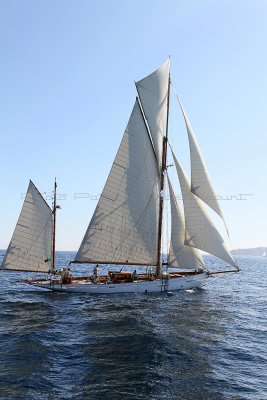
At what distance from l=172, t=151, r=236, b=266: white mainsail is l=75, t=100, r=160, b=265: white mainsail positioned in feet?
11.5

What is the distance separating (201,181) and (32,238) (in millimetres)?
17457

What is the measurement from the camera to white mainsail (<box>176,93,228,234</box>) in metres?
32.4

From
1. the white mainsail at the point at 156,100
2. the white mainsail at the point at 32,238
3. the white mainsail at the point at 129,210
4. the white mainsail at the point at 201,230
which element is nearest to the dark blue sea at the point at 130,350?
the white mainsail at the point at 32,238

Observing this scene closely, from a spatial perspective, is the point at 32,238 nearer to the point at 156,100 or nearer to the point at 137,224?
the point at 137,224

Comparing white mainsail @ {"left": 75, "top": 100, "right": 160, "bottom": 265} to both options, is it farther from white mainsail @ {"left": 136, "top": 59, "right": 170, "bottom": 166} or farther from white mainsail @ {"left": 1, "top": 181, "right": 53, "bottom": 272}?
white mainsail @ {"left": 1, "top": 181, "right": 53, "bottom": 272}

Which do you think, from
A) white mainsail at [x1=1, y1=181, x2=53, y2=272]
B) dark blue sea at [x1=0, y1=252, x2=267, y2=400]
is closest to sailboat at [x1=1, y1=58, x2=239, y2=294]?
white mainsail at [x1=1, y1=181, x2=53, y2=272]

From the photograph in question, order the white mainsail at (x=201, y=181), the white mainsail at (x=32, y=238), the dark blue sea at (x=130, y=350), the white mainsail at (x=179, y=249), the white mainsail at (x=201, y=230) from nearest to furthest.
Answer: the dark blue sea at (x=130, y=350)
the white mainsail at (x=32, y=238)
the white mainsail at (x=201, y=181)
the white mainsail at (x=201, y=230)
the white mainsail at (x=179, y=249)

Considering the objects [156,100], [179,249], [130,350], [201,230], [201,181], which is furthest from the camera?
[156,100]

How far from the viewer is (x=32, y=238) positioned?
103ft

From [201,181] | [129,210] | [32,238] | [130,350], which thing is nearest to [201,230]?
[201,181]

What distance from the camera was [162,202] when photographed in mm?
35531

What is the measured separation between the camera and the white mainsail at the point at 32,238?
30.8m

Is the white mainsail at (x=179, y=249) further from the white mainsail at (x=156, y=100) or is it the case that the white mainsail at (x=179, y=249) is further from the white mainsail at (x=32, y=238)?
the white mainsail at (x=32, y=238)

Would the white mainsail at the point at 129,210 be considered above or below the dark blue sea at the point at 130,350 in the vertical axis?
above
